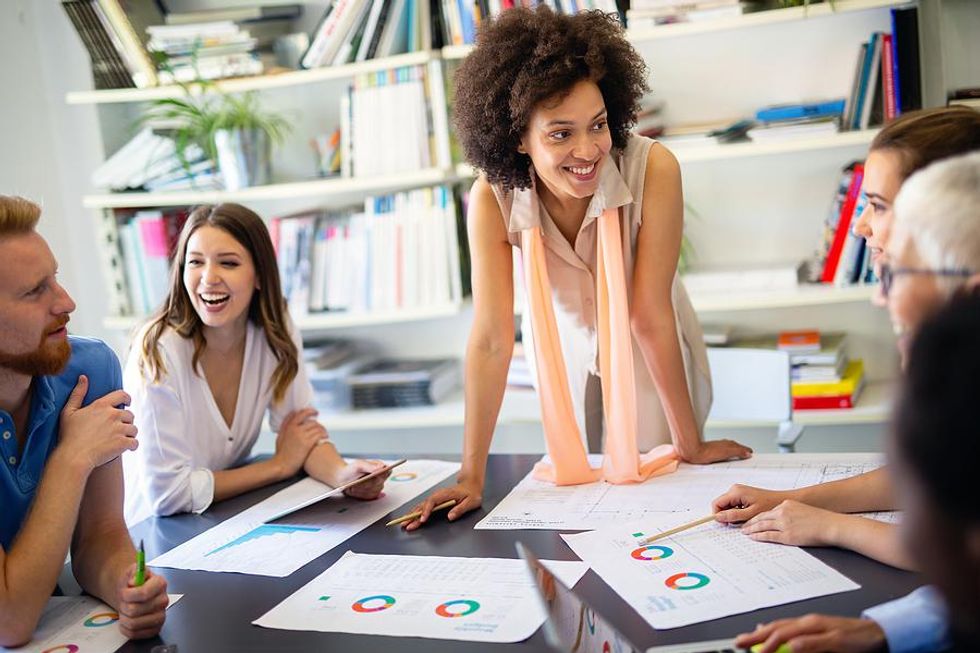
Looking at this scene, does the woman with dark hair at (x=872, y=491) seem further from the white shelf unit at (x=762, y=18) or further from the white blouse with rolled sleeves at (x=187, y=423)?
the white shelf unit at (x=762, y=18)

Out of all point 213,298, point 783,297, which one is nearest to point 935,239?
point 213,298

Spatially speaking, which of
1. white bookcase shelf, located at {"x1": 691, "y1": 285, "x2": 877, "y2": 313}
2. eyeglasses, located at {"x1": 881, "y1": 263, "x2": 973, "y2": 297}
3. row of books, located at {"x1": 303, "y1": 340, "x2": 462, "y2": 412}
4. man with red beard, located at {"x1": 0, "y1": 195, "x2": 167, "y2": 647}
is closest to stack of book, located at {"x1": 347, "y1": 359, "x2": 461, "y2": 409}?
row of books, located at {"x1": 303, "y1": 340, "x2": 462, "y2": 412}

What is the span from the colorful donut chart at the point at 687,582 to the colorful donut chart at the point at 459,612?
249mm

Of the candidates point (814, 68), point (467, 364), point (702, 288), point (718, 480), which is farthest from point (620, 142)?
point (814, 68)

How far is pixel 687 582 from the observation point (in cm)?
131

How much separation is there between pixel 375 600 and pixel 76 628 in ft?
1.37

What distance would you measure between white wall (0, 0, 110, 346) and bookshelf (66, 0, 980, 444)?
29cm

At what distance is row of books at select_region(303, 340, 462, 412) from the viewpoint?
3.24 meters

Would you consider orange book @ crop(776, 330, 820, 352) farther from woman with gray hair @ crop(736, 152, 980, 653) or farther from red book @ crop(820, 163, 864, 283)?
woman with gray hair @ crop(736, 152, 980, 653)

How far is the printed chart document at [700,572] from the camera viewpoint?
1.24 meters

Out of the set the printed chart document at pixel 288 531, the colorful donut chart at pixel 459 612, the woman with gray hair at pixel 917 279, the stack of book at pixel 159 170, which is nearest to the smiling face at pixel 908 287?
the woman with gray hair at pixel 917 279

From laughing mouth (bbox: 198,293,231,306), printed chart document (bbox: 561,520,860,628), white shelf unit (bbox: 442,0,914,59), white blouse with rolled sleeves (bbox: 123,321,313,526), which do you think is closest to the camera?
printed chart document (bbox: 561,520,860,628)

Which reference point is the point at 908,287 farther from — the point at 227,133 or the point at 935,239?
the point at 227,133

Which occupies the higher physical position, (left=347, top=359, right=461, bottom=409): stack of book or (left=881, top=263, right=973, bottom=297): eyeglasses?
(left=881, top=263, right=973, bottom=297): eyeglasses
